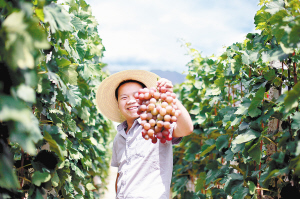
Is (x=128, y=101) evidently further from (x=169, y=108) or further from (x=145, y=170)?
(x=169, y=108)

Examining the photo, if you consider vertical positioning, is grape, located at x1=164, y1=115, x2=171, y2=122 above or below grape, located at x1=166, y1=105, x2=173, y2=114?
Result: below

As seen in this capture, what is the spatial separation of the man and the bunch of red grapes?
0.24 feet

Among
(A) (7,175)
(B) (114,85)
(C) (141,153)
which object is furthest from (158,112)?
(B) (114,85)

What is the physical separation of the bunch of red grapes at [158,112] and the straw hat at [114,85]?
56 cm

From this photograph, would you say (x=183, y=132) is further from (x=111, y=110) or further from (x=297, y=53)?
(x=111, y=110)

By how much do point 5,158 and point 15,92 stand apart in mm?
178

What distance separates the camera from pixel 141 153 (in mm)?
1708

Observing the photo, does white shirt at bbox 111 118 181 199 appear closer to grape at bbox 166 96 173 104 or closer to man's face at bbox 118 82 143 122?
man's face at bbox 118 82 143 122

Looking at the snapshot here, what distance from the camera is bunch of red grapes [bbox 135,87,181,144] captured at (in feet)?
4.24

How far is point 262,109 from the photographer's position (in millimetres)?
1486

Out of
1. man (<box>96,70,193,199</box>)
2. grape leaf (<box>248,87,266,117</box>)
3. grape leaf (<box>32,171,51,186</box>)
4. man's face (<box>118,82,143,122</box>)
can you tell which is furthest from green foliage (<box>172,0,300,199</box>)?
grape leaf (<box>32,171,51,186</box>)

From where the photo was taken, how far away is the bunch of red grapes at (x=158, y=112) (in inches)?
50.9

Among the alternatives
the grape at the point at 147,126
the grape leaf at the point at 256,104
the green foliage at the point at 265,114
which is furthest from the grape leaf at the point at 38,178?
the grape leaf at the point at 256,104

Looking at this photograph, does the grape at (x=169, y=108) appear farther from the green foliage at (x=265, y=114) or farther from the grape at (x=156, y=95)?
the green foliage at (x=265, y=114)
